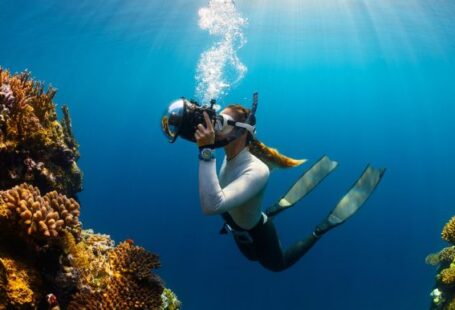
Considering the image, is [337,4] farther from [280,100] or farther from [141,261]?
[280,100]

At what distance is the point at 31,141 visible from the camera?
5.99 meters

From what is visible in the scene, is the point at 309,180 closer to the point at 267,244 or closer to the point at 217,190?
the point at 267,244

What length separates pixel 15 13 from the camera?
30.5 m

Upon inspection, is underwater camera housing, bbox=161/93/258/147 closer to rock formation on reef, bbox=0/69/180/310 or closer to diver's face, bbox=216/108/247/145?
diver's face, bbox=216/108/247/145

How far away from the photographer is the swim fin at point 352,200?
22.6 ft

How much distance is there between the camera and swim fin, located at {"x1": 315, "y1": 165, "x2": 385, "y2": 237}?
6875 mm

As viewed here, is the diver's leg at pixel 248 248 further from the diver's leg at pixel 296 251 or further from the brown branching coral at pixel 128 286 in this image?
the brown branching coral at pixel 128 286

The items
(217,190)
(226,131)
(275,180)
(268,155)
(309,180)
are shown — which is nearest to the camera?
(217,190)

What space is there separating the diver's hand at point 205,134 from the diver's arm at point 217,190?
8.1 inches

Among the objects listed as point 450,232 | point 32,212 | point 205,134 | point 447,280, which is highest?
point 205,134

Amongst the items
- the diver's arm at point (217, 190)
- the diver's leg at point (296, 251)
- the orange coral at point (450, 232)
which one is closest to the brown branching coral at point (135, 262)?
the diver's arm at point (217, 190)

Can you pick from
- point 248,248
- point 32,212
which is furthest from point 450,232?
point 32,212

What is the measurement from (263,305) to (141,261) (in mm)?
35455

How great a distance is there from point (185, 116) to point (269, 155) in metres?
2.00
